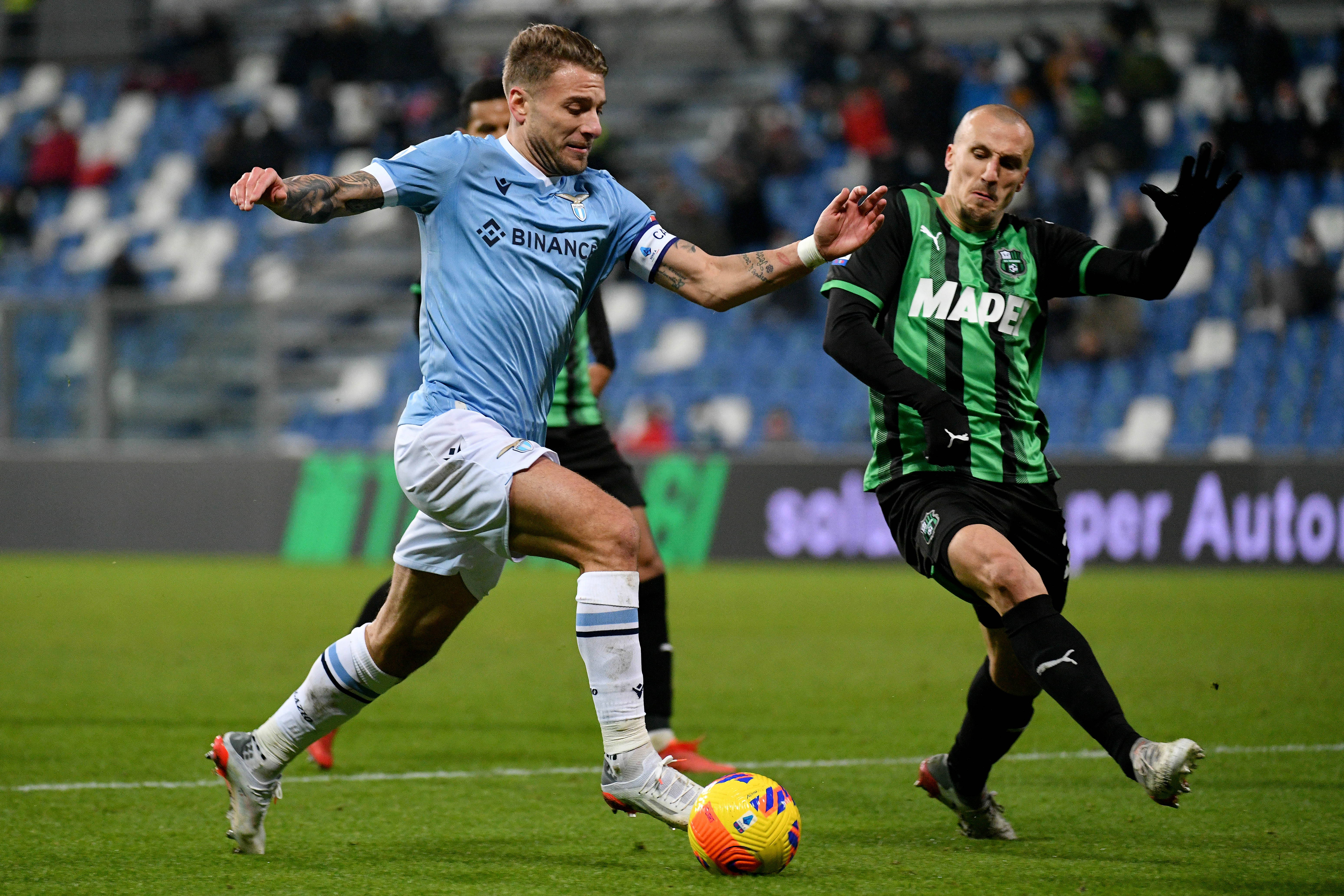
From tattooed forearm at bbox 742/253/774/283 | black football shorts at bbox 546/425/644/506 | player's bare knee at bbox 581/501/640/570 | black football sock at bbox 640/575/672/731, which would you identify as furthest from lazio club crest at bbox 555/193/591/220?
black football sock at bbox 640/575/672/731

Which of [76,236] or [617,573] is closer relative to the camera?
[617,573]

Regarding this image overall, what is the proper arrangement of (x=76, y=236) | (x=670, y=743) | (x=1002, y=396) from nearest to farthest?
(x=1002, y=396) < (x=670, y=743) < (x=76, y=236)

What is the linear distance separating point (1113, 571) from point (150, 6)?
1855cm

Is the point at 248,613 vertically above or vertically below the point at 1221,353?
below

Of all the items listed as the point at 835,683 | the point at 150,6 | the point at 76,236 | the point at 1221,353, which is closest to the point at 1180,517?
the point at 1221,353

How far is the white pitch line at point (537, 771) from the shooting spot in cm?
561

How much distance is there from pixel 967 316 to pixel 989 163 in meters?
0.45

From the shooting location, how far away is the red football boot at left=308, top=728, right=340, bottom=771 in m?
6.03

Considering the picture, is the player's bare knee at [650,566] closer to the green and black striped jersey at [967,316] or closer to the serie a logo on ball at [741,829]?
the green and black striped jersey at [967,316]

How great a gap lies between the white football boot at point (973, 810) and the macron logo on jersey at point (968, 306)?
1.30 metres

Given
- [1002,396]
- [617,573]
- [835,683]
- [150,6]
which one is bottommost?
[835,683]

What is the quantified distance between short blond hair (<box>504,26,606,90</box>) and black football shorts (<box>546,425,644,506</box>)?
75.9 inches

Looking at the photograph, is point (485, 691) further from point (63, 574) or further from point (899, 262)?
point (63, 574)

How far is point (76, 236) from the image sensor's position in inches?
920
